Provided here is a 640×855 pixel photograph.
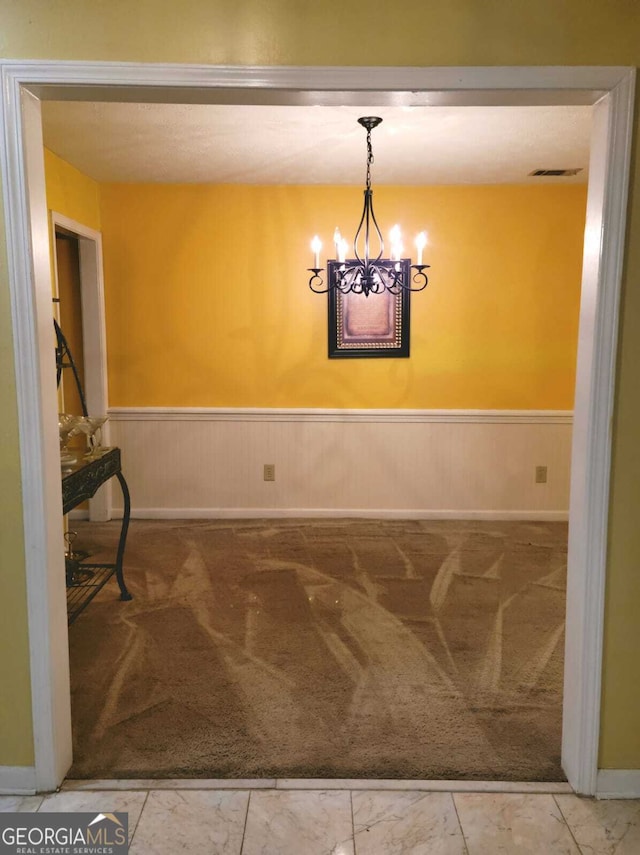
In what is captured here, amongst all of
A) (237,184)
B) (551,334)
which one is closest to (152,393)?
(237,184)

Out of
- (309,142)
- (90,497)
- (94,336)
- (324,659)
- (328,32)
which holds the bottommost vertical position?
(324,659)

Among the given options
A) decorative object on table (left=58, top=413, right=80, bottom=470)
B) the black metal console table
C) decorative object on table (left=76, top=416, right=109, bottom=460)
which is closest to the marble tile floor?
the black metal console table

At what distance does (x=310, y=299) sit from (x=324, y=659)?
2.60m

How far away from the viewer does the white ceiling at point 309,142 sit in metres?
2.85

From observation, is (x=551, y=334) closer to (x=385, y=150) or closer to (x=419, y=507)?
(x=419, y=507)

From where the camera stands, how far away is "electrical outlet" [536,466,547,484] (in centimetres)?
459

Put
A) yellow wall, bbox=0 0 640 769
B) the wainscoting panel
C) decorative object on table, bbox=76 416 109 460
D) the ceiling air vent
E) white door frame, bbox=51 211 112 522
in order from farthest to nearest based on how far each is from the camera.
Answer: the wainscoting panel
white door frame, bbox=51 211 112 522
the ceiling air vent
decorative object on table, bbox=76 416 109 460
yellow wall, bbox=0 0 640 769

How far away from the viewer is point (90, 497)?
2930 millimetres

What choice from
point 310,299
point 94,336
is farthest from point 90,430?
point 310,299

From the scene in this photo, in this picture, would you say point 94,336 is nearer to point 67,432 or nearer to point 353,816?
point 67,432

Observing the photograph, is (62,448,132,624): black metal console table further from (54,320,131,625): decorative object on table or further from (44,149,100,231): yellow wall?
(44,149,100,231): yellow wall

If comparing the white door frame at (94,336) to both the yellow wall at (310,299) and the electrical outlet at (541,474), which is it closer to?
the yellow wall at (310,299)

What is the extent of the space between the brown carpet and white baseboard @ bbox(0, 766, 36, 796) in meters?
0.13

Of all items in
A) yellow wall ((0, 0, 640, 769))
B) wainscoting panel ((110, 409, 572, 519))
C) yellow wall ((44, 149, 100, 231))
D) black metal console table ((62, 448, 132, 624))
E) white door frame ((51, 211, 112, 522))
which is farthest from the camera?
wainscoting panel ((110, 409, 572, 519))
